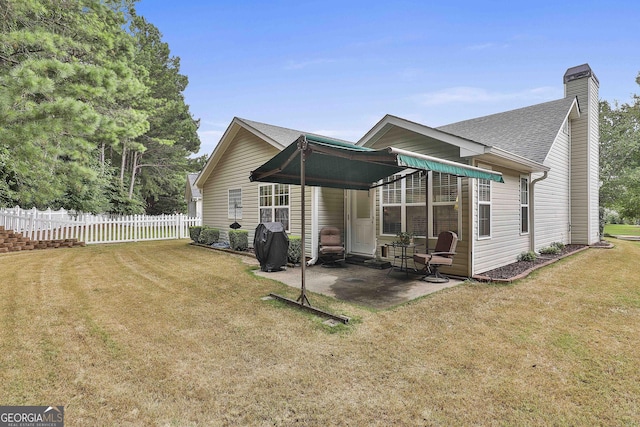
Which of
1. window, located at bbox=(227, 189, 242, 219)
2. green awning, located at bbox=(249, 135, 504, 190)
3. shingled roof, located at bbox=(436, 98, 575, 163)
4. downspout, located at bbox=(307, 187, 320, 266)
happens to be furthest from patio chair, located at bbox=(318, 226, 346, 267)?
shingled roof, located at bbox=(436, 98, 575, 163)

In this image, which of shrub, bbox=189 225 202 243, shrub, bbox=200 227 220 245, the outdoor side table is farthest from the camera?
shrub, bbox=189 225 202 243

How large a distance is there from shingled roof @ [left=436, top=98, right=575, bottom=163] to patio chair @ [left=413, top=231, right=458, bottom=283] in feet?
12.8

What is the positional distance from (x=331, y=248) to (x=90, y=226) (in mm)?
11241

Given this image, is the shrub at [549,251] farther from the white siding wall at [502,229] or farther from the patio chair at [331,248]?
the patio chair at [331,248]

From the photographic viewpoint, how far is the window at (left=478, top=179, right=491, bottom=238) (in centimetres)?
665

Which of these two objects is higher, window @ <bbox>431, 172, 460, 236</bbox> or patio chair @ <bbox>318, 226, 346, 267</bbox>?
window @ <bbox>431, 172, 460, 236</bbox>

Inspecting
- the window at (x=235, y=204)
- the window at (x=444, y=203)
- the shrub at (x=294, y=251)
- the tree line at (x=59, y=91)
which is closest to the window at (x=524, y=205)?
the window at (x=444, y=203)

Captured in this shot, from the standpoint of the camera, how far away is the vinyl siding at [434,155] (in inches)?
255

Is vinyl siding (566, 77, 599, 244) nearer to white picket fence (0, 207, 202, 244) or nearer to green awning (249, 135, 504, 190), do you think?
green awning (249, 135, 504, 190)

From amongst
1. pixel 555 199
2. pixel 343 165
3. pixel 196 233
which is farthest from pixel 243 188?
pixel 555 199

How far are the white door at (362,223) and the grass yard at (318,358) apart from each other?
3083mm

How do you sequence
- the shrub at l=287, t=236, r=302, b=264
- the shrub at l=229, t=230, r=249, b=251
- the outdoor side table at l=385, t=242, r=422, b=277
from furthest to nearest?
the shrub at l=229, t=230, r=249, b=251, the shrub at l=287, t=236, r=302, b=264, the outdoor side table at l=385, t=242, r=422, b=277

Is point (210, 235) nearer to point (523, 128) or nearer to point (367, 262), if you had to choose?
point (367, 262)

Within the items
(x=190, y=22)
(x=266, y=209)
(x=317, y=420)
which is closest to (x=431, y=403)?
(x=317, y=420)
